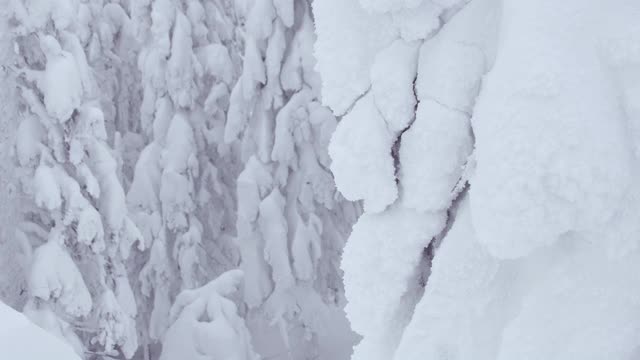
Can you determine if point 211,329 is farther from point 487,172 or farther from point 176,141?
point 487,172

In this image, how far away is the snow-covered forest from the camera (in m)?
3.23

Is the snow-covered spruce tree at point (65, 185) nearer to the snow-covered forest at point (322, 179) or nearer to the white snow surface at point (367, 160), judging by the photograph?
the snow-covered forest at point (322, 179)

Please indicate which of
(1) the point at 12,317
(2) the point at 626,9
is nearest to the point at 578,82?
(2) the point at 626,9

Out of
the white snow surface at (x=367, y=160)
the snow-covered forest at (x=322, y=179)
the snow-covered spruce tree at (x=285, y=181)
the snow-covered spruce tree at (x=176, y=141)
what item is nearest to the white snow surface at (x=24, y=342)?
the snow-covered forest at (x=322, y=179)

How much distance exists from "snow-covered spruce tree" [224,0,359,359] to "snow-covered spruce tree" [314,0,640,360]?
35.1ft

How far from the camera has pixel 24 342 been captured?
4.93 m

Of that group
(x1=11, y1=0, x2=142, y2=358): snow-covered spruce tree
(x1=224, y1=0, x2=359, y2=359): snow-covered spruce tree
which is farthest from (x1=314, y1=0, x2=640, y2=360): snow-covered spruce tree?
(x1=224, y1=0, x2=359, y2=359): snow-covered spruce tree

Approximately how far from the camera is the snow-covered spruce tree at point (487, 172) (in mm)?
3195

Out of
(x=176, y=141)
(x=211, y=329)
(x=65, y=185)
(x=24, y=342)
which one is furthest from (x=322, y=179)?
(x=24, y=342)

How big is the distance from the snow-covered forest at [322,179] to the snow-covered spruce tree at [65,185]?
34 millimetres

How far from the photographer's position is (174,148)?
1689 cm

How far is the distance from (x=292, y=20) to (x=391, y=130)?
436 inches

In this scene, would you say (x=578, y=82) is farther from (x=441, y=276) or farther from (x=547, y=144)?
(x=441, y=276)

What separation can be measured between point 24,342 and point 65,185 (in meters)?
7.02
